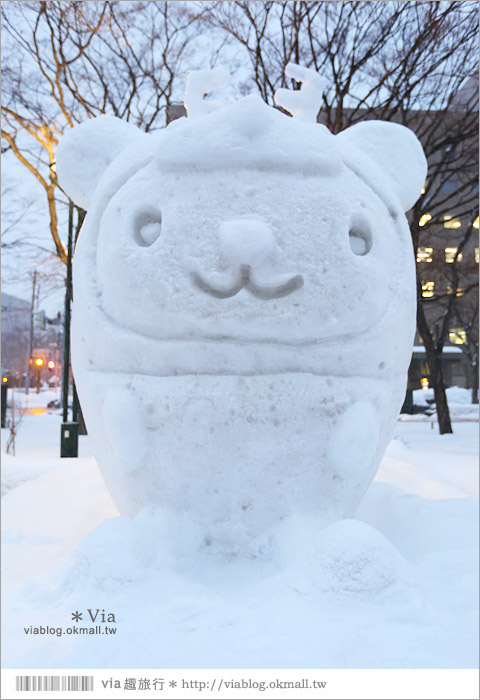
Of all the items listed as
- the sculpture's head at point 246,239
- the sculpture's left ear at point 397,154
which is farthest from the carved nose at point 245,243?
the sculpture's left ear at point 397,154

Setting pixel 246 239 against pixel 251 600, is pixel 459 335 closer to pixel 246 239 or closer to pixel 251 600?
pixel 246 239

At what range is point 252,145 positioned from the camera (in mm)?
2572

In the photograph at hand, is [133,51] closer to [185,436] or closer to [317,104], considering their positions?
[317,104]

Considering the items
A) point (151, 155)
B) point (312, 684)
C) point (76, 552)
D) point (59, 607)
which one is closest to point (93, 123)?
point (151, 155)

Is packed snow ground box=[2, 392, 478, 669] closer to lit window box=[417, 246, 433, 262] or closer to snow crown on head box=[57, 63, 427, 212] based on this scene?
snow crown on head box=[57, 63, 427, 212]

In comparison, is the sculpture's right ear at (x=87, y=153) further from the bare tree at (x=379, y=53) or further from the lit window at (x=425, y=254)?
the lit window at (x=425, y=254)

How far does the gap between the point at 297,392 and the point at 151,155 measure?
135cm

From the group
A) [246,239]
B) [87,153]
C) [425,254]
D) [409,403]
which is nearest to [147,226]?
[246,239]

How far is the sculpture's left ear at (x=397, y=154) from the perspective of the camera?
10.3ft

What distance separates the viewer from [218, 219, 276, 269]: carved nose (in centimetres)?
238

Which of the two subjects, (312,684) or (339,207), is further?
(339,207)

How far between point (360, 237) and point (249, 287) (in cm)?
66

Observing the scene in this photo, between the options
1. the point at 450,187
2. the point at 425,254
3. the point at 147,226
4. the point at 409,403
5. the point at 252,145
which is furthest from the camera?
the point at 409,403

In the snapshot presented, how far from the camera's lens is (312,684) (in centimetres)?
178
